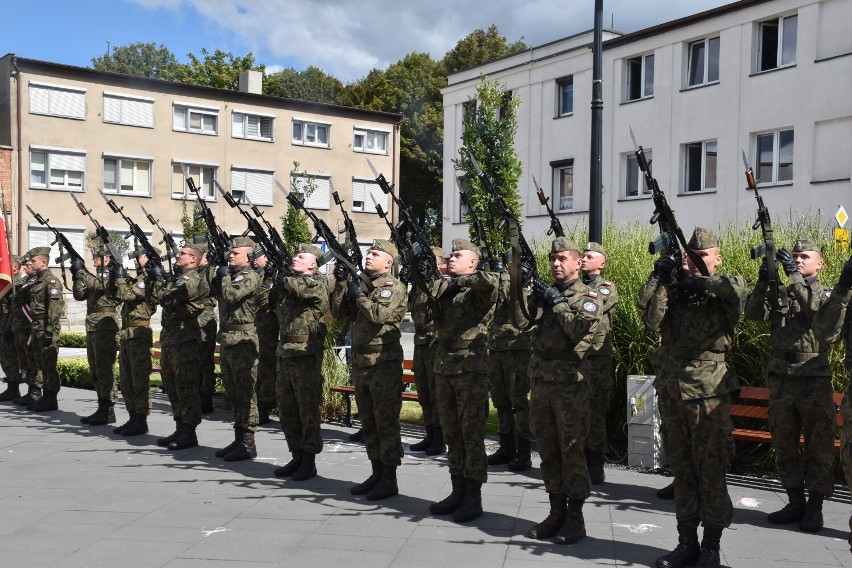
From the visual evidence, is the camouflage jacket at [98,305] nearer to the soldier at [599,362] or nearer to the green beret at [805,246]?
the soldier at [599,362]

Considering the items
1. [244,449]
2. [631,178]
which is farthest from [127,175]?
[244,449]

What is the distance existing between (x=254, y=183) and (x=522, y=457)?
33.0m

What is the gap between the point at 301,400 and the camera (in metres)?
8.19

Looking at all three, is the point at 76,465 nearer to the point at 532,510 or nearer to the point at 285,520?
the point at 285,520

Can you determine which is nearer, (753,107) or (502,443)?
(502,443)

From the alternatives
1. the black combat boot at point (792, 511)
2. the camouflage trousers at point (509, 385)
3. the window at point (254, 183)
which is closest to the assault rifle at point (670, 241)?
the black combat boot at point (792, 511)

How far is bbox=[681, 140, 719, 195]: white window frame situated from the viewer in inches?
973

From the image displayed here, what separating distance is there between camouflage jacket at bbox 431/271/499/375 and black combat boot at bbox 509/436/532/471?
2.05m

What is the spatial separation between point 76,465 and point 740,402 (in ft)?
22.8

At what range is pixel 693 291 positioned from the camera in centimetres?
595

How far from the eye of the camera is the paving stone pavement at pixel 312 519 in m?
5.97

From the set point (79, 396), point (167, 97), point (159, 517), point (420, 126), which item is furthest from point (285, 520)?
point (420, 126)

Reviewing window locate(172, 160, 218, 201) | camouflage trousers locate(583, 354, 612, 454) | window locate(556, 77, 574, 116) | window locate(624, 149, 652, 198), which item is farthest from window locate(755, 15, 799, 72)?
window locate(172, 160, 218, 201)

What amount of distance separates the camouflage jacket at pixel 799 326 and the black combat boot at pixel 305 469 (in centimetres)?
422
